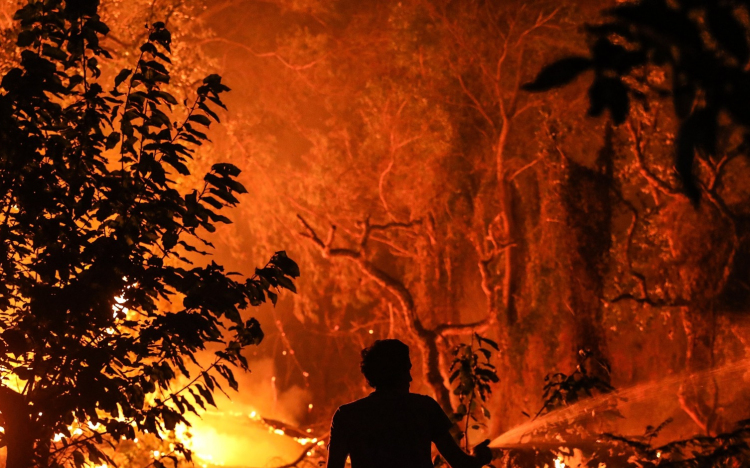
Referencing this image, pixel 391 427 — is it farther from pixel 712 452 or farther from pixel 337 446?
pixel 712 452

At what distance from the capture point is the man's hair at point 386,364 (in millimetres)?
2896

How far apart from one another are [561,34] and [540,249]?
157 inches

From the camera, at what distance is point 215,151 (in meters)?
15.1

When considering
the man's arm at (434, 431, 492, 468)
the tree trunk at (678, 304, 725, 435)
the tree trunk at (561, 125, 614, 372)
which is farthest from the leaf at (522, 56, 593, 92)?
the tree trunk at (678, 304, 725, 435)

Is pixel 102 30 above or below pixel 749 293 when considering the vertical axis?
above

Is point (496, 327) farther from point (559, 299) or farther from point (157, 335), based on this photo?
point (157, 335)

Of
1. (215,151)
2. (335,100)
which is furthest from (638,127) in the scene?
(215,151)

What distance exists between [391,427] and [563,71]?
1599 mm

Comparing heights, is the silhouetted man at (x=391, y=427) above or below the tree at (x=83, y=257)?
below

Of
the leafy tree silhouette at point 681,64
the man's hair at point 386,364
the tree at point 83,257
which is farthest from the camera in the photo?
the tree at point 83,257

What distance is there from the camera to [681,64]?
1719mm

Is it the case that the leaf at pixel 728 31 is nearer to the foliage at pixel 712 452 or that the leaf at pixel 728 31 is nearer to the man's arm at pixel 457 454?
the man's arm at pixel 457 454

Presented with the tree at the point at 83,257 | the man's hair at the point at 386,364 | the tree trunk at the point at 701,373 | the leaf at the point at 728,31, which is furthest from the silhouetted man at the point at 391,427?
the tree trunk at the point at 701,373

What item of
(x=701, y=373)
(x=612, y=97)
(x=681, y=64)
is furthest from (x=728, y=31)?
(x=701, y=373)
